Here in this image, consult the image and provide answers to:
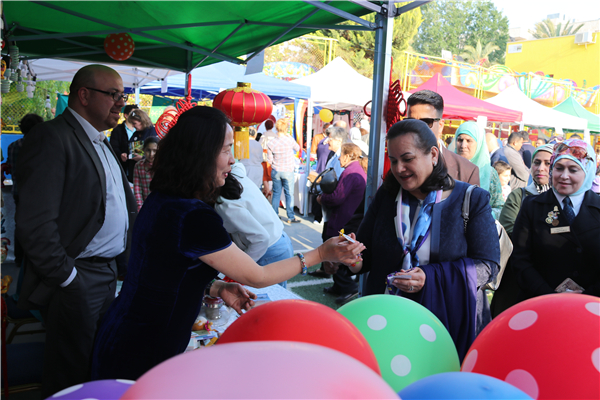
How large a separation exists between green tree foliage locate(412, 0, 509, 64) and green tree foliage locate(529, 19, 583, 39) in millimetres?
3829

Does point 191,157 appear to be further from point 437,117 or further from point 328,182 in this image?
point 328,182

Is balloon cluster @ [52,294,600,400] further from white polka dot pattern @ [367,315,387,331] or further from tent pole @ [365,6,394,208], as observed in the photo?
tent pole @ [365,6,394,208]

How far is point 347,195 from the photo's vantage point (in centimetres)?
463

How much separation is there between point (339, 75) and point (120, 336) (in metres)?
9.80

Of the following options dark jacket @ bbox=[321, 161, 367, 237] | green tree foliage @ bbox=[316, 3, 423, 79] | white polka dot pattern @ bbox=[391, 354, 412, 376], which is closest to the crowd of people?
white polka dot pattern @ bbox=[391, 354, 412, 376]

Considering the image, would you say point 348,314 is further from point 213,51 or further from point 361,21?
point 213,51

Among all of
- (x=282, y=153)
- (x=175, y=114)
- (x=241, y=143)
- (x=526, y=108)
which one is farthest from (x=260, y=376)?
(x=526, y=108)

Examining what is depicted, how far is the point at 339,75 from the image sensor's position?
1043 cm

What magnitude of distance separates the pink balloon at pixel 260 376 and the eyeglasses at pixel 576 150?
2.42 m

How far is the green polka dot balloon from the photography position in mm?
1141

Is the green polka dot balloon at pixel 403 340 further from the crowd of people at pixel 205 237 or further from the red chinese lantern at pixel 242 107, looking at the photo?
the red chinese lantern at pixel 242 107

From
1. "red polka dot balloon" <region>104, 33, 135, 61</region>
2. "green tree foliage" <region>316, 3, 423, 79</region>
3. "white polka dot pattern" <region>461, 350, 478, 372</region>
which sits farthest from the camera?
"green tree foliage" <region>316, 3, 423, 79</region>

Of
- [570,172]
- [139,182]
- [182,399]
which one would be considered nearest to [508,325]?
[182,399]

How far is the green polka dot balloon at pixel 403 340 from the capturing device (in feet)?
3.74
